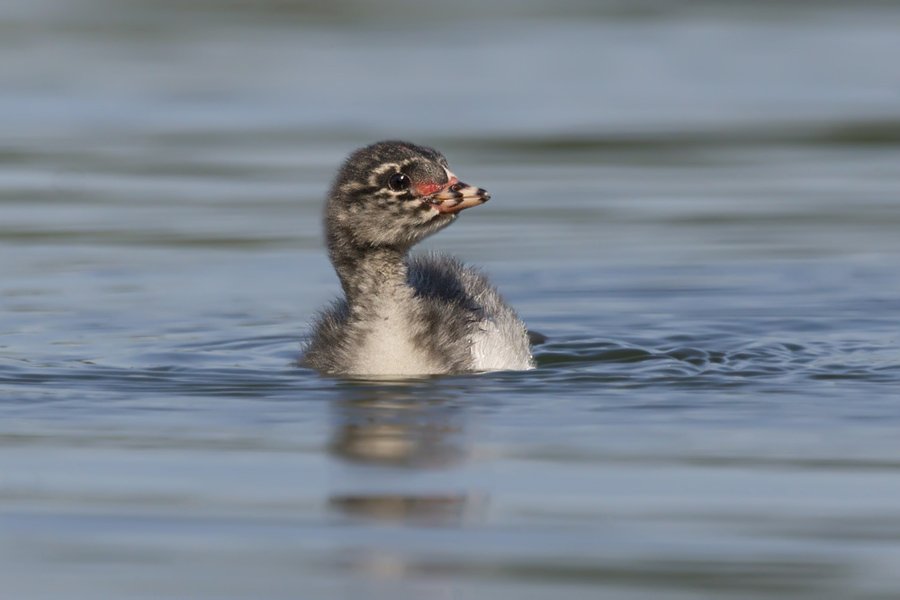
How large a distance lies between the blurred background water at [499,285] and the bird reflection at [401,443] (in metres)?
0.03

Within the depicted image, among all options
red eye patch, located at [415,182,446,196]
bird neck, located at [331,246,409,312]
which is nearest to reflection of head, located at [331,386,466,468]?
bird neck, located at [331,246,409,312]

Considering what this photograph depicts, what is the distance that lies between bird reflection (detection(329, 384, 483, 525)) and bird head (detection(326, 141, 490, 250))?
1091 millimetres

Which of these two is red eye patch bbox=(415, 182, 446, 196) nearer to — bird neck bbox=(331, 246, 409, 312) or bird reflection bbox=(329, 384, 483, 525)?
bird neck bbox=(331, 246, 409, 312)

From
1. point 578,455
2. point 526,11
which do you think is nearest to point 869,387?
point 578,455

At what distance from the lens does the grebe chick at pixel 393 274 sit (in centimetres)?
1214

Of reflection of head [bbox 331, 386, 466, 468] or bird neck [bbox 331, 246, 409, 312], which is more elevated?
bird neck [bbox 331, 246, 409, 312]

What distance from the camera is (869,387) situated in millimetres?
Answer: 11336

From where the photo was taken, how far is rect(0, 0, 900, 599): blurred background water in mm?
8062

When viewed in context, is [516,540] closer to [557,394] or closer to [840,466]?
[840,466]

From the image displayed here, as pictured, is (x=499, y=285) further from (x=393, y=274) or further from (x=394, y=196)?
(x=394, y=196)

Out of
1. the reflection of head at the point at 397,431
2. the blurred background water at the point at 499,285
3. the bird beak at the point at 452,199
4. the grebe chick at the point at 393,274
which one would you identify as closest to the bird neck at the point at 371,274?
the grebe chick at the point at 393,274

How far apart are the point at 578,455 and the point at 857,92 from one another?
1534 centimetres

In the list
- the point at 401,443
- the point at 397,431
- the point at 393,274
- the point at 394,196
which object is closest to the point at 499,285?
the point at 393,274

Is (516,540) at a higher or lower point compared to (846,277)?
lower
